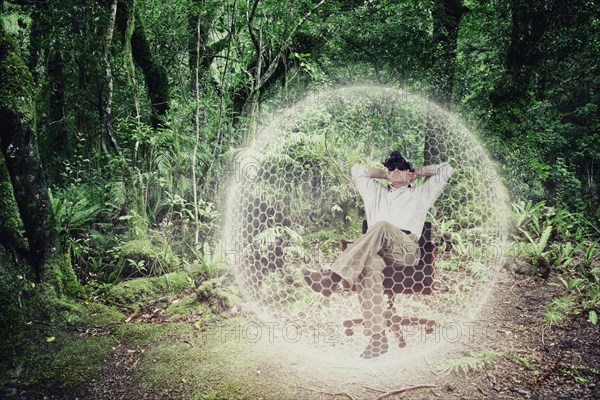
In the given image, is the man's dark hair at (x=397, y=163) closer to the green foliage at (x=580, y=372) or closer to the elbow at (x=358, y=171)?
the elbow at (x=358, y=171)

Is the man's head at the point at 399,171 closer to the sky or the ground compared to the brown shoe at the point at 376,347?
closer to the sky

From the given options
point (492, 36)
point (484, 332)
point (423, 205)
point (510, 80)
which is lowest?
point (484, 332)

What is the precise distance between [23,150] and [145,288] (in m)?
2.02

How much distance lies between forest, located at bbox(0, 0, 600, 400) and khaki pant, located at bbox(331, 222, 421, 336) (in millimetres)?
655

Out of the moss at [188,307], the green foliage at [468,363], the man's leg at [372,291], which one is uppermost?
the man's leg at [372,291]

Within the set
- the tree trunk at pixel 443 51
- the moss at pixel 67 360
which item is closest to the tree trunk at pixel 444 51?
the tree trunk at pixel 443 51

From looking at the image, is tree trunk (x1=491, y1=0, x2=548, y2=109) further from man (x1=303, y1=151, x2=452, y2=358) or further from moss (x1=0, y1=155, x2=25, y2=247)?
moss (x1=0, y1=155, x2=25, y2=247)

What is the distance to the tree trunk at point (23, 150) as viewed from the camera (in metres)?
3.58

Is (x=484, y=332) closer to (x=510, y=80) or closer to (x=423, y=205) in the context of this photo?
(x=423, y=205)

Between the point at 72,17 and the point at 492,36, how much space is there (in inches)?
291

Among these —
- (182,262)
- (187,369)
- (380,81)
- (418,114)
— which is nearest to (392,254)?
(187,369)

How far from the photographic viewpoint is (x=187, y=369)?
10.5ft

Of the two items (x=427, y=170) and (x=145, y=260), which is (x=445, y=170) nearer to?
(x=427, y=170)

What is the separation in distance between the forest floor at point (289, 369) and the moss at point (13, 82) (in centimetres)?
211
